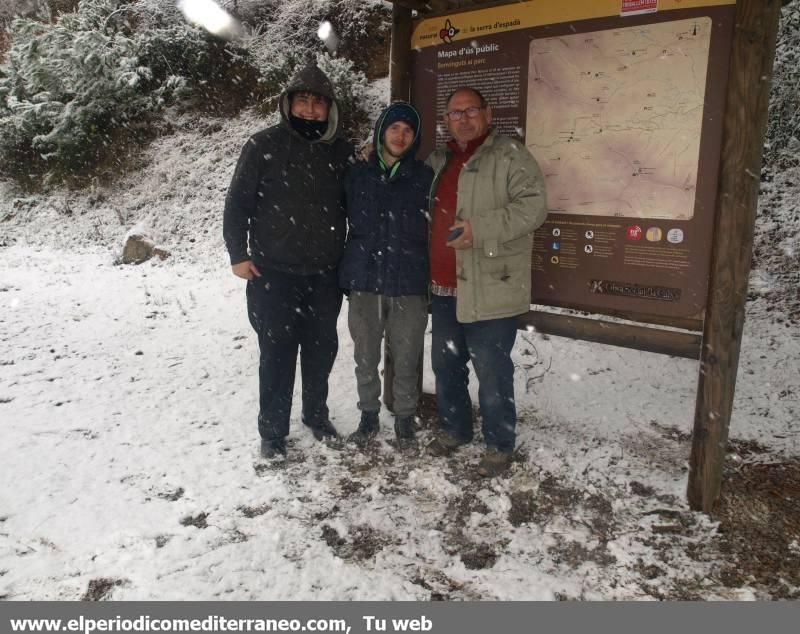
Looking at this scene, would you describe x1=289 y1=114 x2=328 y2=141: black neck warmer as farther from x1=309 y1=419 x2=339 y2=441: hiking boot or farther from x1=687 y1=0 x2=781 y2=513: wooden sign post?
x1=687 y1=0 x2=781 y2=513: wooden sign post

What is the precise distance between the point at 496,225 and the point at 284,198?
55.3 inches

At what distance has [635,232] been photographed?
3.69m

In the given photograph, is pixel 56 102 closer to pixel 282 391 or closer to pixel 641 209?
pixel 282 391

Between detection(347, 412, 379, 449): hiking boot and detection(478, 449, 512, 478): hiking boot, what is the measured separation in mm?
881

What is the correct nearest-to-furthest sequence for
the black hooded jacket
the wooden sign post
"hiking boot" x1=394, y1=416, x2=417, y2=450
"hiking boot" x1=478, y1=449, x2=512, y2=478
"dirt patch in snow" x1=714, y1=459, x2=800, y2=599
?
"dirt patch in snow" x1=714, y1=459, x2=800, y2=599 → the wooden sign post → the black hooded jacket → "hiking boot" x1=478, y1=449, x2=512, y2=478 → "hiking boot" x1=394, y1=416, x2=417, y2=450

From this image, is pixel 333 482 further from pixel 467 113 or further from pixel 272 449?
pixel 467 113

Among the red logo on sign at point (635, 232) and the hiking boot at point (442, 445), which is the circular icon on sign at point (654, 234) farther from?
the hiking boot at point (442, 445)

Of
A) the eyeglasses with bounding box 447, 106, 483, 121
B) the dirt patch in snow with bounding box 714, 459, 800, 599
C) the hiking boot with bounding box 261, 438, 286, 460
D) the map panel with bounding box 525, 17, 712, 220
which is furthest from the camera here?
the hiking boot with bounding box 261, 438, 286, 460

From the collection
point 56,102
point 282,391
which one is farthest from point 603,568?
point 56,102

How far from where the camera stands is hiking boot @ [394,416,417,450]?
445 centimetres

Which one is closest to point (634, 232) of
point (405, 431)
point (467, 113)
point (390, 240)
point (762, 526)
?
point (467, 113)

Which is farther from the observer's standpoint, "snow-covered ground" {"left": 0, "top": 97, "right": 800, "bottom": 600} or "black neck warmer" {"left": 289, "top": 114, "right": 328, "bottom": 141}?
"black neck warmer" {"left": 289, "top": 114, "right": 328, "bottom": 141}

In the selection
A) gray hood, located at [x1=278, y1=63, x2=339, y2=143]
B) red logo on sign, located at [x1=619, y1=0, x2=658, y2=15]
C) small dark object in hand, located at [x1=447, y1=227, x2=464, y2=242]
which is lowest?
small dark object in hand, located at [x1=447, y1=227, x2=464, y2=242]

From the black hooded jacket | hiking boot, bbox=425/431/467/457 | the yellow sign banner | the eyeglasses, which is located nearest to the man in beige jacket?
the eyeglasses
